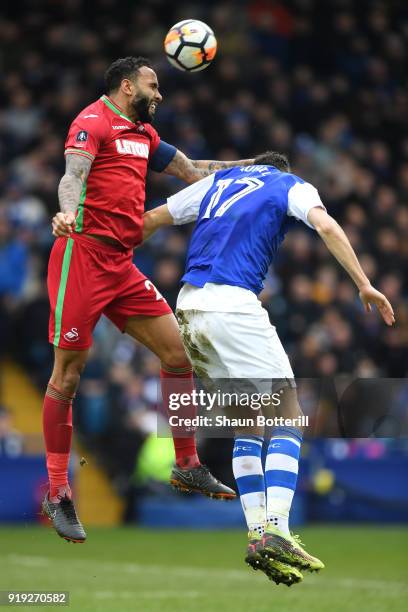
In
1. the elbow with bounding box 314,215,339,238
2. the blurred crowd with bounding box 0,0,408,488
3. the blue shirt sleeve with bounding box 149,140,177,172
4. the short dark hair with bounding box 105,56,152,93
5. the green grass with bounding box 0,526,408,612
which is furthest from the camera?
the blurred crowd with bounding box 0,0,408,488

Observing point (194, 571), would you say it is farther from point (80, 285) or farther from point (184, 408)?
point (80, 285)

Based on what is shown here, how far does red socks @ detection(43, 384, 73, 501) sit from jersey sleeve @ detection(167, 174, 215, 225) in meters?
1.43

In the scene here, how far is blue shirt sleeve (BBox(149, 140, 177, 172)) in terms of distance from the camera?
927 centimetres

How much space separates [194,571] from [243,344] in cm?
601

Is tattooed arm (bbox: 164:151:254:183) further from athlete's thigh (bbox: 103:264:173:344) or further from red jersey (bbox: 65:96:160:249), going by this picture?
athlete's thigh (bbox: 103:264:173:344)

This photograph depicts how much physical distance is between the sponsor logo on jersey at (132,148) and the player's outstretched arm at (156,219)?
38cm

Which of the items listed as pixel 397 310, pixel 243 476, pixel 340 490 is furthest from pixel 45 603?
pixel 397 310

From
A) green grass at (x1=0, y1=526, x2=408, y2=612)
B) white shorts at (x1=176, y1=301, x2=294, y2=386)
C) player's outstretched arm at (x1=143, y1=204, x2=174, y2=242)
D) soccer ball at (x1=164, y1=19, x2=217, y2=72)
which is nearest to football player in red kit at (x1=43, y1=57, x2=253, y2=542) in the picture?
player's outstretched arm at (x1=143, y1=204, x2=174, y2=242)

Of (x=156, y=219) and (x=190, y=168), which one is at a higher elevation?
(x=190, y=168)

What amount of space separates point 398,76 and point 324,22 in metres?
1.64

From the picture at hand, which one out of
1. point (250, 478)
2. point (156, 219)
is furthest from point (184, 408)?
point (156, 219)

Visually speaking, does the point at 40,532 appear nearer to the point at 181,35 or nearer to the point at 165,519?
the point at 165,519

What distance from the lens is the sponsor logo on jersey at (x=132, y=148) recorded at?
8688mm

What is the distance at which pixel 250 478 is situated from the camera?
8195 mm
